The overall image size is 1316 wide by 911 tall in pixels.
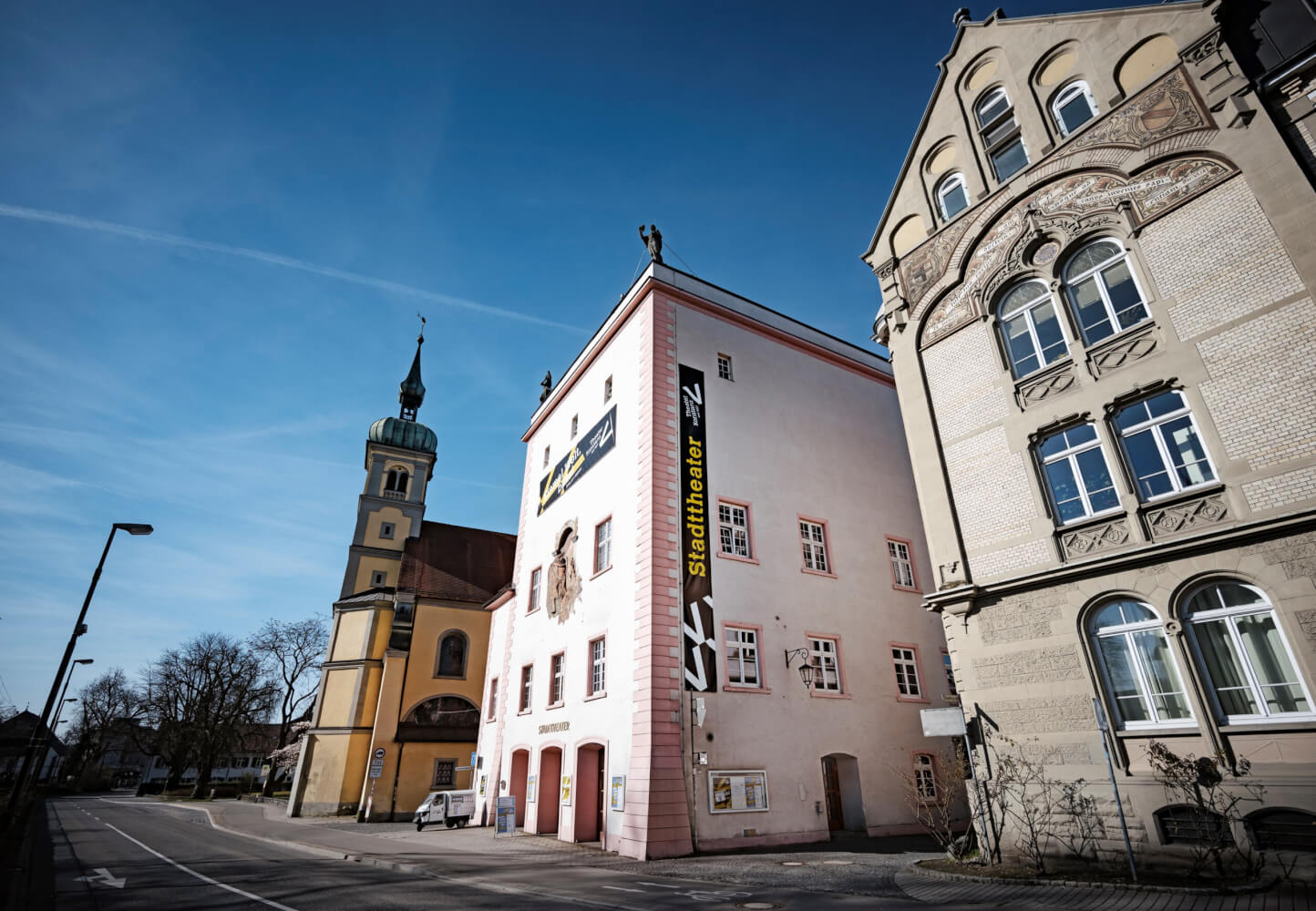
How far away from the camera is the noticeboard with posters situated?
53.9 feet

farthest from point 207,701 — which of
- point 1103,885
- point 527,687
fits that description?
point 1103,885

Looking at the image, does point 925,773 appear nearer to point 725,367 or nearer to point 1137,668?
point 1137,668

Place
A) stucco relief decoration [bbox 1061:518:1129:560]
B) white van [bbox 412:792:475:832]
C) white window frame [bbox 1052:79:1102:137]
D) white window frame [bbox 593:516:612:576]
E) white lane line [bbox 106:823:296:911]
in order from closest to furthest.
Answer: white lane line [bbox 106:823:296:911] → stucco relief decoration [bbox 1061:518:1129:560] → white window frame [bbox 1052:79:1102:137] → white window frame [bbox 593:516:612:576] → white van [bbox 412:792:475:832]

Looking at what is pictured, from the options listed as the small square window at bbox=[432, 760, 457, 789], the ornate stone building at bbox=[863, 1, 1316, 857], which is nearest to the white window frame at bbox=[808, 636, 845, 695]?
the ornate stone building at bbox=[863, 1, 1316, 857]

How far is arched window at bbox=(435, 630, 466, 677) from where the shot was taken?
128 feet

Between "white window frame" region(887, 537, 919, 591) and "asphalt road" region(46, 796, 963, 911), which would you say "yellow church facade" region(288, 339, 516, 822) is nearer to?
"asphalt road" region(46, 796, 963, 911)

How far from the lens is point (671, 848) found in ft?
50.2

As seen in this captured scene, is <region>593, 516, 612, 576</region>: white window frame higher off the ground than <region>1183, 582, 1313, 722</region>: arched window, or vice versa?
<region>593, 516, 612, 576</region>: white window frame

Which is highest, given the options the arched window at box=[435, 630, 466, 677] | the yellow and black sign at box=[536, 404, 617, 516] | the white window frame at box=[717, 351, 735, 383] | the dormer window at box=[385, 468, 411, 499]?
the dormer window at box=[385, 468, 411, 499]

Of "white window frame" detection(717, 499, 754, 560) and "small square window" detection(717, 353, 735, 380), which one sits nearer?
"white window frame" detection(717, 499, 754, 560)

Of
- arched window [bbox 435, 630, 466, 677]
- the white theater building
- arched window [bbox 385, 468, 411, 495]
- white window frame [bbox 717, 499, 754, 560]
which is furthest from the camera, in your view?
arched window [bbox 385, 468, 411, 495]

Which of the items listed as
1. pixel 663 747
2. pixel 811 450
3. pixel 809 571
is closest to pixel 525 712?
pixel 663 747

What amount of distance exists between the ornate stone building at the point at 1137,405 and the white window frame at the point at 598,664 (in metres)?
10.2

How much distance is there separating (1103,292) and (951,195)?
217 inches
